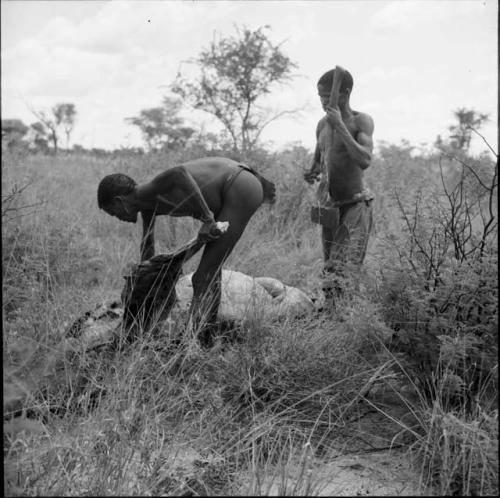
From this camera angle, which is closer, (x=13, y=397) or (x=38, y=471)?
(x=13, y=397)

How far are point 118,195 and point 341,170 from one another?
161cm

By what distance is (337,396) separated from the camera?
306cm

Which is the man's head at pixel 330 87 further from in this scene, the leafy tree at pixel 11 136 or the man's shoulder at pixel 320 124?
the leafy tree at pixel 11 136

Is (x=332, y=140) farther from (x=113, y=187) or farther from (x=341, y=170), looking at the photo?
(x=113, y=187)

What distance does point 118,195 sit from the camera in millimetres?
3787

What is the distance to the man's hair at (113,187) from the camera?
3.73 m

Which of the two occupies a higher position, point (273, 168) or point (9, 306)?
point (273, 168)

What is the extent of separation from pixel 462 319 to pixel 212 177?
68.4 inches

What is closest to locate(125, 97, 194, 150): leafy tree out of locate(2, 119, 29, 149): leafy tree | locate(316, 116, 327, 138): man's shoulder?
locate(2, 119, 29, 149): leafy tree

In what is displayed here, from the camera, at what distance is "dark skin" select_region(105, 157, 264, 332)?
12.5 ft

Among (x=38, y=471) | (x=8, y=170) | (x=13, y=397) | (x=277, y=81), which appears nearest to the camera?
(x=13, y=397)

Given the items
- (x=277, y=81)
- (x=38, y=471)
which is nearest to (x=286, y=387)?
(x=38, y=471)

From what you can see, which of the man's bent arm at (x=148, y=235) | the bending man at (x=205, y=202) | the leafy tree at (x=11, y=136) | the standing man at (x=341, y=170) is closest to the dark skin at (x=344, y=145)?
the standing man at (x=341, y=170)

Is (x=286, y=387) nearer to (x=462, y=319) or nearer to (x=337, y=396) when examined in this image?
(x=337, y=396)
